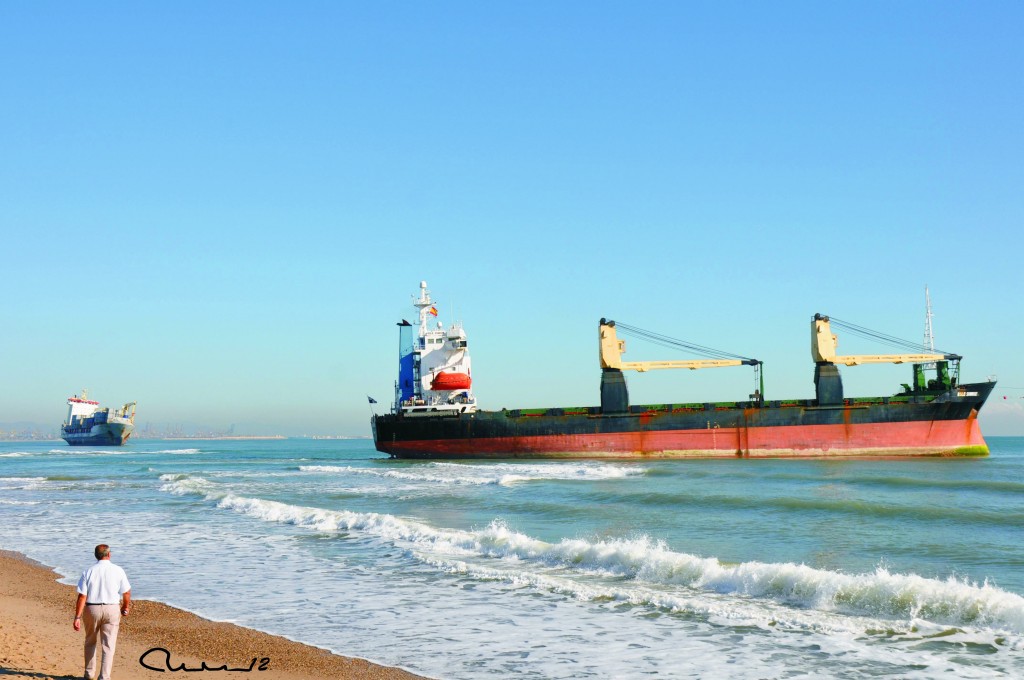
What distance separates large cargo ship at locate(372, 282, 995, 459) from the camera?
42.7 metres

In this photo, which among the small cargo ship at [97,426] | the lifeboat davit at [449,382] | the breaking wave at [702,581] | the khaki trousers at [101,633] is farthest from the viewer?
the small cargo ship at [97,426]

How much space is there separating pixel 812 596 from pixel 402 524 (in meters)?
9.97

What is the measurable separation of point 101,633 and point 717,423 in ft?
129

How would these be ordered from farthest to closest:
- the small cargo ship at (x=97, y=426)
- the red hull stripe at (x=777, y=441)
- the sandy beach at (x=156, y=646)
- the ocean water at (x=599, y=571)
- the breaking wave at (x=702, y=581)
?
the small cargo ship at (x=97, y=426)
the red hull stripe at (x=777, y=441)
the breaking wave at (x=702, y=581)
the ocean water at (x=599, y=571)
the sandy beach at (x=156, y=646)

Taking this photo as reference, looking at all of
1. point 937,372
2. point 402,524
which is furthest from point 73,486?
point 937,372

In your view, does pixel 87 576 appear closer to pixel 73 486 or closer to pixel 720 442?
pixel 73 486

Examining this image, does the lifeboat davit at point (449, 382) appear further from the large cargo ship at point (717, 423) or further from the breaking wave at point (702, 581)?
the breaking wave at point (702, 581)

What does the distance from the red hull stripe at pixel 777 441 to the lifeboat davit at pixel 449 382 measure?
499 cm

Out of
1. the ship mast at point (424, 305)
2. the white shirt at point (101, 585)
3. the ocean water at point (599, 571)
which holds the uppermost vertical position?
the ship mast at point (424, 305)

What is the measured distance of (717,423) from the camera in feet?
141

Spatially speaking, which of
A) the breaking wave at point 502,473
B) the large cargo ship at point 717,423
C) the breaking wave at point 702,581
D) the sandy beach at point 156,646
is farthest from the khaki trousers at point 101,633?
the large cargo ship at point 717,423

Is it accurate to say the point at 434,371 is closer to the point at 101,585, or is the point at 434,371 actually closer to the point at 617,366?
the point at 617,366

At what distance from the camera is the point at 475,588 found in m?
11.6

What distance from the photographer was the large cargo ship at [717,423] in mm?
42656
